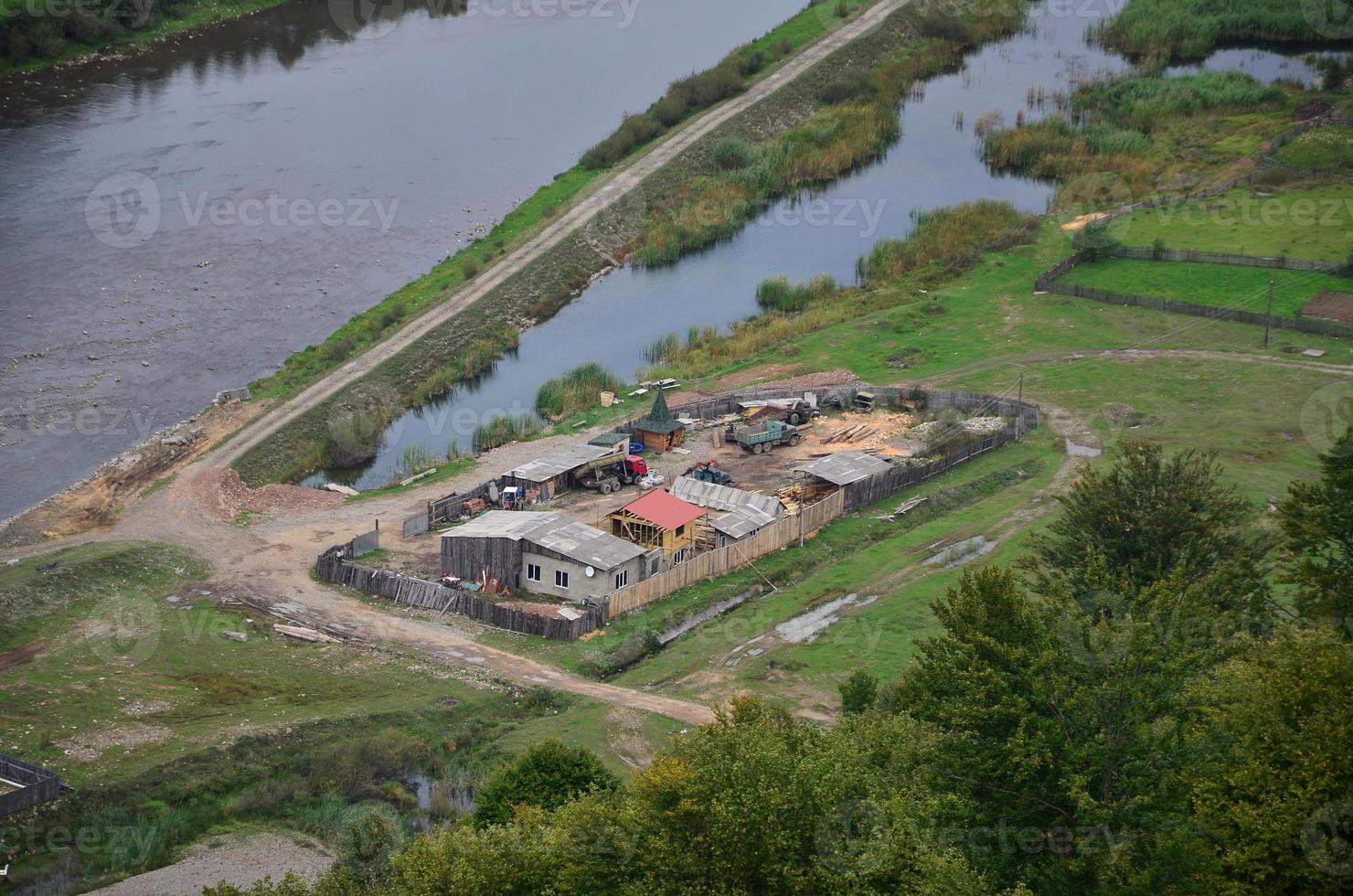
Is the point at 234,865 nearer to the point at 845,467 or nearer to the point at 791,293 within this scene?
the point at 845,467

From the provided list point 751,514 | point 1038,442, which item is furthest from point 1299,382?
point 751,514

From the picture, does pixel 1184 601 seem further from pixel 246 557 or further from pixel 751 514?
pixel 246 557

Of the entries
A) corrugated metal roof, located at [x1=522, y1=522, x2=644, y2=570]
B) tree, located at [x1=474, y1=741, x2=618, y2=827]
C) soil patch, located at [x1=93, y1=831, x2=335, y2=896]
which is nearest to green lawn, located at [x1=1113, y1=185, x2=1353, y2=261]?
corrugated metal roof, located at [x1=522, y1=522, x2=644, y2=570]

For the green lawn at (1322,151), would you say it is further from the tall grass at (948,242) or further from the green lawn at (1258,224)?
the tall grass at (948,242)

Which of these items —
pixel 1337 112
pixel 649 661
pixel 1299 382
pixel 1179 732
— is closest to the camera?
pixel 1179 732

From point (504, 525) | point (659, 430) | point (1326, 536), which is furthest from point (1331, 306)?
point (504, 525)

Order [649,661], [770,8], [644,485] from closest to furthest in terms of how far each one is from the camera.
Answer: [649,661]
[644,485]
[770,8]

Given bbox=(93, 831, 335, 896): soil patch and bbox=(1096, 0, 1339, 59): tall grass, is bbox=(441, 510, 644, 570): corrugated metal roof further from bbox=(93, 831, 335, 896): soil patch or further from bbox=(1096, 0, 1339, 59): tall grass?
bbox=(1096, 0, 1339, 59): tall grass
